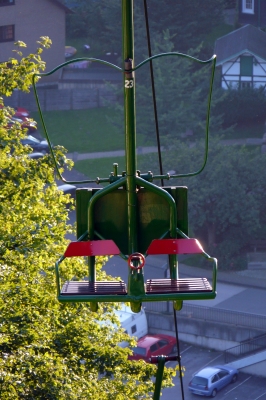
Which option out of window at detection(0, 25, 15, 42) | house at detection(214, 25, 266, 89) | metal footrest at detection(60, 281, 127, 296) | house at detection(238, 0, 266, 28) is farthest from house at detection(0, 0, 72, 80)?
metal footrest at detection(60, 281, 127, 296)

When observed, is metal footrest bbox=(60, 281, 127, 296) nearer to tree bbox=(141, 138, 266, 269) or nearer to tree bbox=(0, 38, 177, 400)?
tree bbox=(0, 38, 177, 400)

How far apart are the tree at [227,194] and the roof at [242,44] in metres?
10.3

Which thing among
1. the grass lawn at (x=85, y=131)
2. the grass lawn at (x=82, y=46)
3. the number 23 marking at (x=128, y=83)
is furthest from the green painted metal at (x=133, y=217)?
the grass lawn at (x=82, y=46)

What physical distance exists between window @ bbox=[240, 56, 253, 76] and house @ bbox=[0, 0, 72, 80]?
10.6 meters

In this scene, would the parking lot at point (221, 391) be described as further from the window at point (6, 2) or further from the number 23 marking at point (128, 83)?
the window at point (6, 2)

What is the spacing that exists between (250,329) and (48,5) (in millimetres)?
26660

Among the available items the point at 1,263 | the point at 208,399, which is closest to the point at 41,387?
the point at 1,263

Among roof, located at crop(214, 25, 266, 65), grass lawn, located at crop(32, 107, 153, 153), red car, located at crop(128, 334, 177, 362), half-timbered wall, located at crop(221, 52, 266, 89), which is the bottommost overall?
red car, located at crop(128, 334, 177, 362)

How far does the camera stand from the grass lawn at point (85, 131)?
42.2 metres

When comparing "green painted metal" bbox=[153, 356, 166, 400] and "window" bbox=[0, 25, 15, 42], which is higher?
"window" bbox=[0, 25, 15, 42]

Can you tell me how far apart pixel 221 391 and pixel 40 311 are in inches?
576

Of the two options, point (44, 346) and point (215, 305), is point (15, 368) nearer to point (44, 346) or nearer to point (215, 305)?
point (44, 346)

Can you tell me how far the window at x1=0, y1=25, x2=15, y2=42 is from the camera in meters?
40.7

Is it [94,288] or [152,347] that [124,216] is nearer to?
[94,288]
